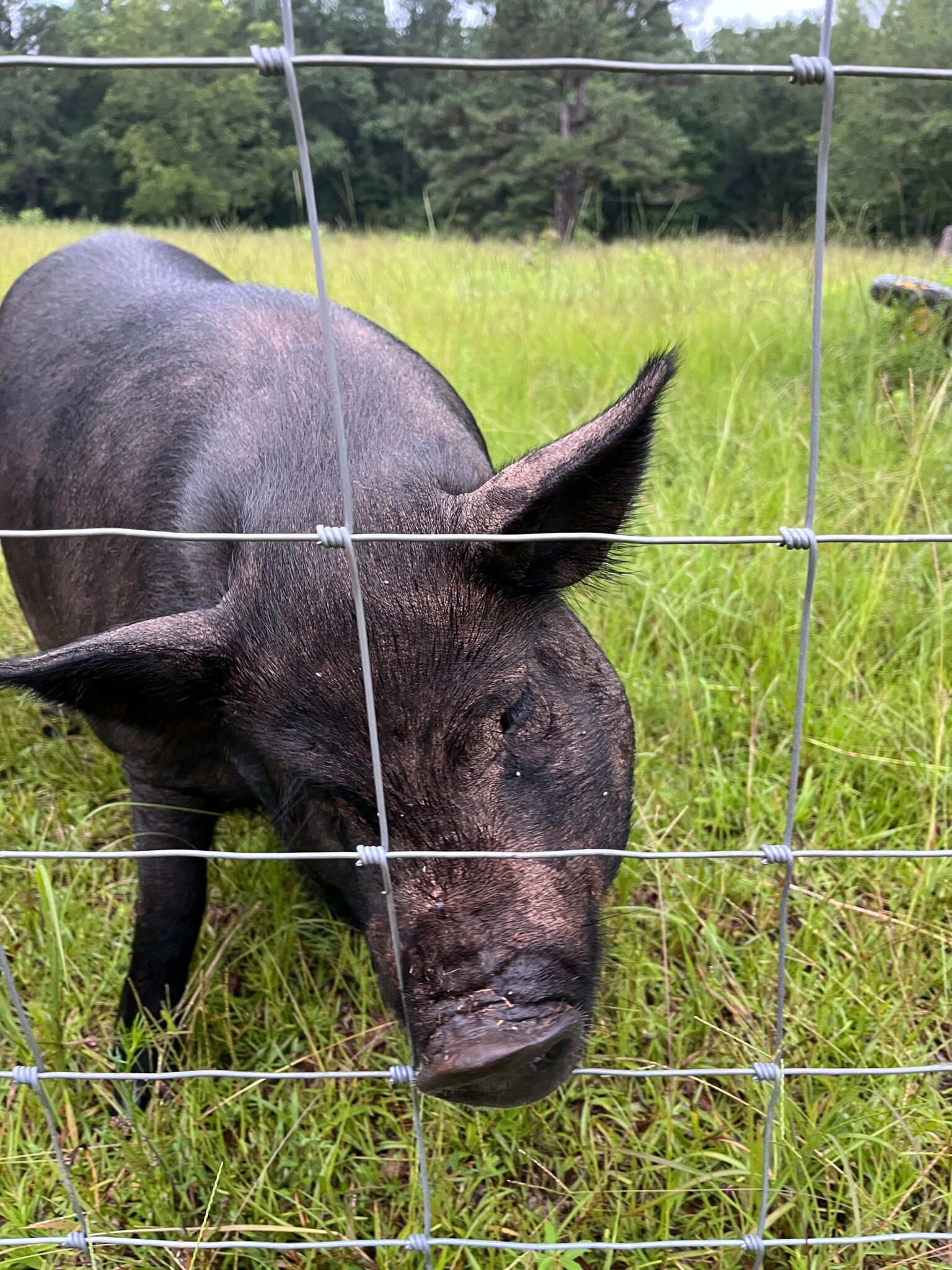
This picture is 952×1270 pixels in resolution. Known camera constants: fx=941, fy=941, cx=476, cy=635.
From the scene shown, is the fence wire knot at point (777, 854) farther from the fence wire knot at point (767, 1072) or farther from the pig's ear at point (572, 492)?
the pig's ear at point (572, 492)

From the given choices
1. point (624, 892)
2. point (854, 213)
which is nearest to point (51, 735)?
point (624, 892)

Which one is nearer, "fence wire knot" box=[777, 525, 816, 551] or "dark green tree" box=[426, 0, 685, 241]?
"fence wire knot" box=[777, 525, 816, 551]

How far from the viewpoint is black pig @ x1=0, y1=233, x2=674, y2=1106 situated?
1235 mm

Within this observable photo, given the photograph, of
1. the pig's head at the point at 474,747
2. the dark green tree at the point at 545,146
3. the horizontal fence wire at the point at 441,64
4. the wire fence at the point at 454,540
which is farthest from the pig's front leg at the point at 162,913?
the dark green tree at the point at 545,146

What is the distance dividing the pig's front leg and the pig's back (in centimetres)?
39

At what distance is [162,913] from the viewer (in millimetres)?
1769

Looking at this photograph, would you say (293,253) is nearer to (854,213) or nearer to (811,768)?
(854,213)

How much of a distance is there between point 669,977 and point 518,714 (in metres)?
0.71

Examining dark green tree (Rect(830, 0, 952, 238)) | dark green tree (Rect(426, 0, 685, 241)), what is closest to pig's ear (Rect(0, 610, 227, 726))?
dark green tree (Rect(830, 0, 952, 238))

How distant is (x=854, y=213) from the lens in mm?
4801

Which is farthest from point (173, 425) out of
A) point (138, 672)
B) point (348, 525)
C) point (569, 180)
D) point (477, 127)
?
point (569, 180)

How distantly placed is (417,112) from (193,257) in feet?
6.82

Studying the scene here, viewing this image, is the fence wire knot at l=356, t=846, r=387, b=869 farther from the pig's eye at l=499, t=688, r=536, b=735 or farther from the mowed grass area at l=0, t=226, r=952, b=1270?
the mowed grass area at l=0, t=226, r=952, b=1270

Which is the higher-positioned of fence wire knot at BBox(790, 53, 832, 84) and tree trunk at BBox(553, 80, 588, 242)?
tree trunk at BBox(553, 80, 588, 242)
